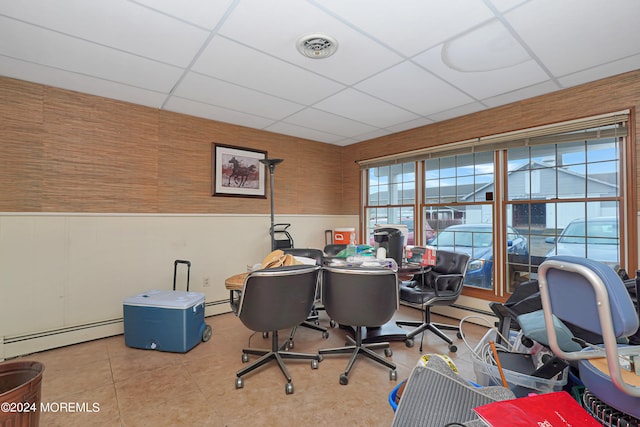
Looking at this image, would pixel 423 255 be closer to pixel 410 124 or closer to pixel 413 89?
pixel 413 89

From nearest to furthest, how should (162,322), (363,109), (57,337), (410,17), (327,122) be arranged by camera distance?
(410,17) → (162,322) → (57,337) → (363,109) → (327,122)

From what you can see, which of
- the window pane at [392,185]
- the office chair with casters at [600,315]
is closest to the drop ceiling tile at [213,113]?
the window pane at [392,185]

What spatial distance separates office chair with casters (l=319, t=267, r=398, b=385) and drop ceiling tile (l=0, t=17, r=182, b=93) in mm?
2266

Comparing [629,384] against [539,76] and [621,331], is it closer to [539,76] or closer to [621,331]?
[621,331]

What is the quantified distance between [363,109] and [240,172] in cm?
188

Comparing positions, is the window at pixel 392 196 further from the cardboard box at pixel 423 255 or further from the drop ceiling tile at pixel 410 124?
the cardboard box at pixel 423 255

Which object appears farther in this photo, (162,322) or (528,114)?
(528,114)

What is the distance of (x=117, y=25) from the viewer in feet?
6.66

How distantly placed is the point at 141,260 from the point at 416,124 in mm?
3861

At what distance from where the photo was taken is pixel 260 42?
2.23m

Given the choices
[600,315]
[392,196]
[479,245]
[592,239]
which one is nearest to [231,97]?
[392,196]

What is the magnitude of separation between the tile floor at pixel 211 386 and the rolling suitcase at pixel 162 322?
0.10 meters

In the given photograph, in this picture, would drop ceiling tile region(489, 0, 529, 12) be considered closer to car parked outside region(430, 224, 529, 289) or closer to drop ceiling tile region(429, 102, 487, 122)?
drop ceiling tile region(429, 102, 487, 122)

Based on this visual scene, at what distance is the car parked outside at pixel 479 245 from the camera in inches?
139
